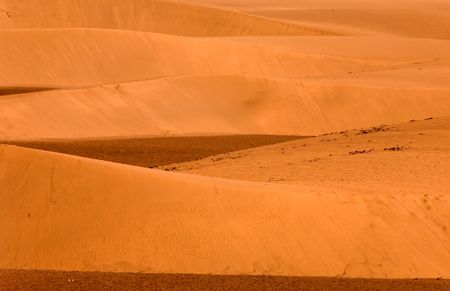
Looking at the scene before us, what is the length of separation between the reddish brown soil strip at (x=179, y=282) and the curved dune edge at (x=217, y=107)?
1124 centimetres

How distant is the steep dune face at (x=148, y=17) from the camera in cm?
4116

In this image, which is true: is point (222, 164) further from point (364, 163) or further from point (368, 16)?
point (368, 16)

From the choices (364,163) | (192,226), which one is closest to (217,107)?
(364,163)

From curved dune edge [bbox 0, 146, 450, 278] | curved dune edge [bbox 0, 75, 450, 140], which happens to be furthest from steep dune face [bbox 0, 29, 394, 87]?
curved dune edge [bbox 0, 146, 450, 278]

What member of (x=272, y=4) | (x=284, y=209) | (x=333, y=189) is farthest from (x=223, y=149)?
(x=272, y=4)

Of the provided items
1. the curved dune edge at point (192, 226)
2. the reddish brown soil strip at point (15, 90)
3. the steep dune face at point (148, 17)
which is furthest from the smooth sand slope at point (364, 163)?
the steep dune face at point (148, 17)

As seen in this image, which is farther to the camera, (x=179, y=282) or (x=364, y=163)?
(x=364, y=163)

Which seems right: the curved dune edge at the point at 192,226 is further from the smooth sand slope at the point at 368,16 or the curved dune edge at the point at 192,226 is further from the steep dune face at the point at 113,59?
the smooth sand slope at the point at 368,16

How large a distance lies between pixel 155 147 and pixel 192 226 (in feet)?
27.8

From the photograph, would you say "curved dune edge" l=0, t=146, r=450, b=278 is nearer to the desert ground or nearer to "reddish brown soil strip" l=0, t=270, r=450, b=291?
the desert ground

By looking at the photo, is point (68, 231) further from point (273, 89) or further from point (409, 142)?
point (273, 89)

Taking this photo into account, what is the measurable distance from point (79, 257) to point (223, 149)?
9.06 m

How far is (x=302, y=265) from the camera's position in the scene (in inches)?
336

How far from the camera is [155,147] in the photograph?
56.6 ft
